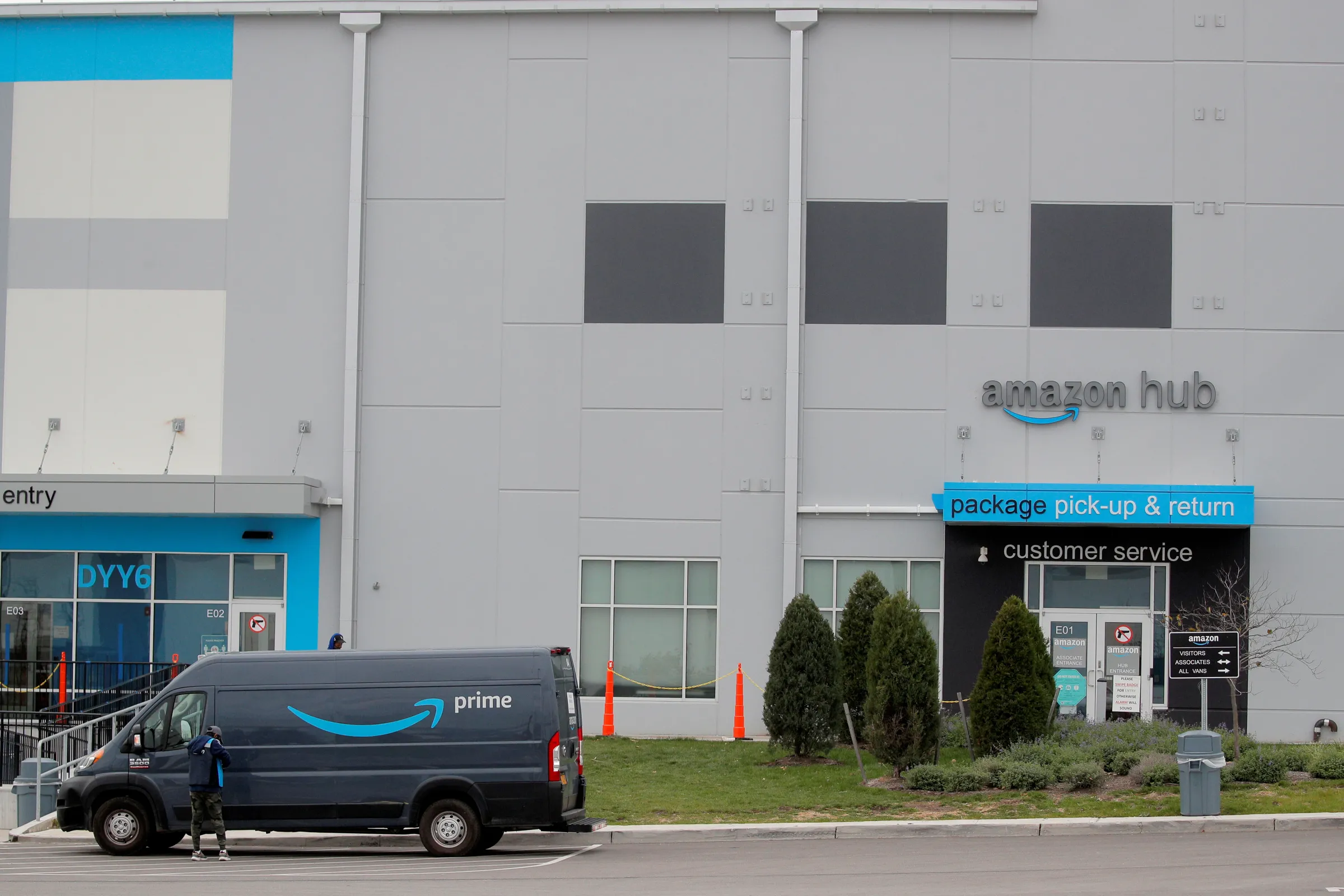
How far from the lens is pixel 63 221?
27.1m

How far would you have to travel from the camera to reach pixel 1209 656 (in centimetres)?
1844

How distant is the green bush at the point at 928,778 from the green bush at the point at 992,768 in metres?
0.46

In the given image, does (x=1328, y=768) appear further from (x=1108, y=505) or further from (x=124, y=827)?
(x=124, y=827)

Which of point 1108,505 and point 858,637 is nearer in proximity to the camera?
point 858,637

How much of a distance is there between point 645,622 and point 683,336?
5237 millimetres

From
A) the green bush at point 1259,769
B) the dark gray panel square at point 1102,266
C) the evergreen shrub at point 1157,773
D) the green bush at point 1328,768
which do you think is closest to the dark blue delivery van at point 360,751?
the evergreen shrub at point 1157,773

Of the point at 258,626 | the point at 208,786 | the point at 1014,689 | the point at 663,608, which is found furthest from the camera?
the point at 258,626

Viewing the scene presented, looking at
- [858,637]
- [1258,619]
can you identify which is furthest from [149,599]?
[1258,619]

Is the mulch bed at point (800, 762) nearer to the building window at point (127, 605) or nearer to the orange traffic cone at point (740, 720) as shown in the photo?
the orange traffic cone at point (740, 720)


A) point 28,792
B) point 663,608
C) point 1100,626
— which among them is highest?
point 663,608

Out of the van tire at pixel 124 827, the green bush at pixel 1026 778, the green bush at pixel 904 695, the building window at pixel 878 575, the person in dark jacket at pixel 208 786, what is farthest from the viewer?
the building window at pixel 878 575

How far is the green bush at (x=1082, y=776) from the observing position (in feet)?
58.4

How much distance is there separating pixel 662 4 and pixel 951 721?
1363cm

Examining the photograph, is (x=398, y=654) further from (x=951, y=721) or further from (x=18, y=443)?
(x=18, y=443)
